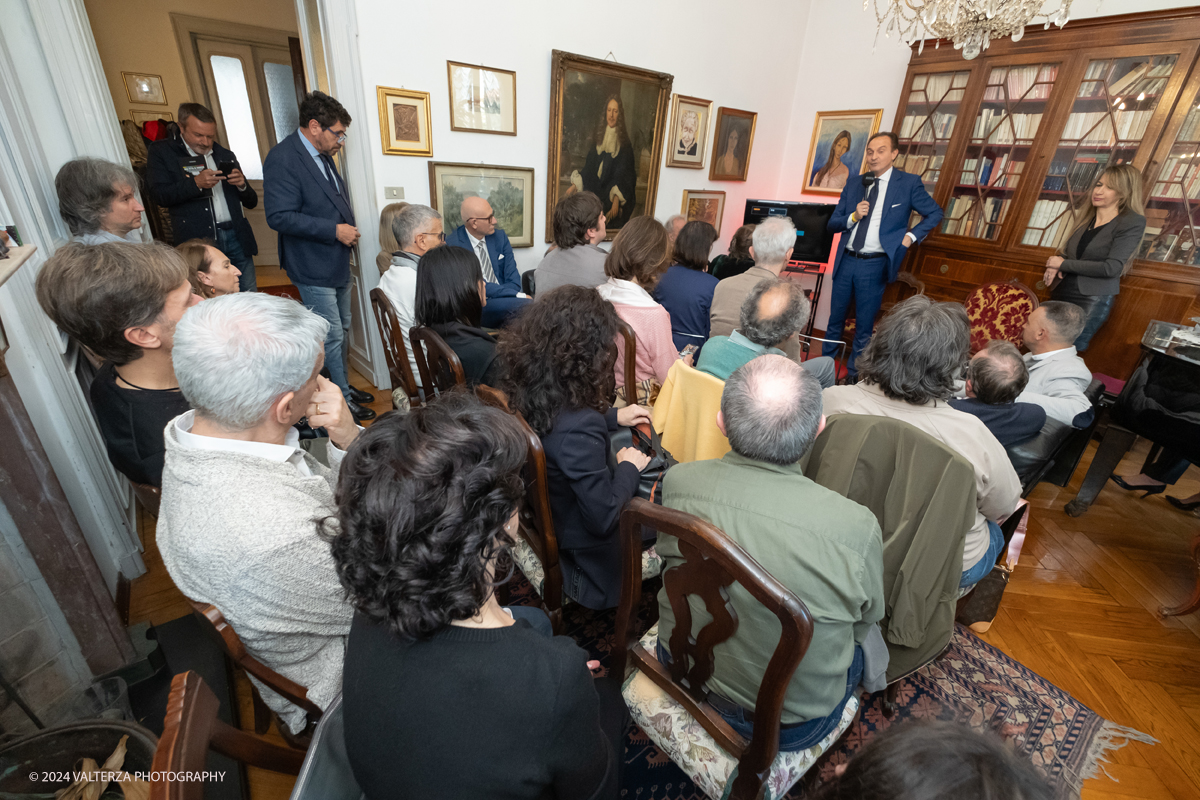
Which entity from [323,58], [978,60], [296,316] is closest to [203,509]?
[296,316]

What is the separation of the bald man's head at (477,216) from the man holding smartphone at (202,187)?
4.56ft

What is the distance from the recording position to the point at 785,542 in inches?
36.5

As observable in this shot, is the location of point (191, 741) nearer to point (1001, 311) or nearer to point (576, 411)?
point (576, 411)

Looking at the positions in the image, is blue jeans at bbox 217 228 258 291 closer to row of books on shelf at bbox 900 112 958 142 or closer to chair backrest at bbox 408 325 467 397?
chair backrest at bbox 408 325 467 397

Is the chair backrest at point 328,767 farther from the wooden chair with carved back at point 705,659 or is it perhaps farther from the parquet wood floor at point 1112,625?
the parquet wood floor at point 1112,625

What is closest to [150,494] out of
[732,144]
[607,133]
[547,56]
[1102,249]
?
[547,56]

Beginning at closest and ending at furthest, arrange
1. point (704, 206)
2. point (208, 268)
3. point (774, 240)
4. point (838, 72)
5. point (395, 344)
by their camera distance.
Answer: point (208, 268), point (395, 344), point (774, 240), point (838, 72), point (704, 206)

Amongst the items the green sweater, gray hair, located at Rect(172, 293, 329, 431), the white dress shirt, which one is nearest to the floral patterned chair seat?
the green sweater

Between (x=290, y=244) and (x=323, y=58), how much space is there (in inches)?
44.4

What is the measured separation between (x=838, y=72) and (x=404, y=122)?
13.6 ft

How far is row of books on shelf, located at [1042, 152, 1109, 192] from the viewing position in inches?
136

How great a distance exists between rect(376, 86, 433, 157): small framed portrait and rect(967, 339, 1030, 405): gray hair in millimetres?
3157

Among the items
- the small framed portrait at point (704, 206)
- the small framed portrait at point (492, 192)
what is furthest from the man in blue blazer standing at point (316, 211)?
the small framed portrait at point (704, 206)

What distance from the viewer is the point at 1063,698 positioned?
1.65 meters
